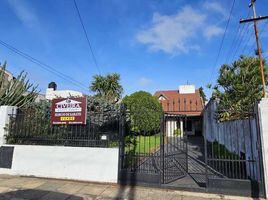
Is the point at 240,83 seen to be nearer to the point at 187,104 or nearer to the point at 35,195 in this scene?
the point at 35,195

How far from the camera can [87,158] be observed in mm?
6188

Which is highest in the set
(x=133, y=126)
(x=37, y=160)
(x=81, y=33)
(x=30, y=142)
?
(x=81, y=33)

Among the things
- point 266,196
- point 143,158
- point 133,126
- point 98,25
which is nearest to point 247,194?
point 266,196

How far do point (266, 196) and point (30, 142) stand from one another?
A: 7186 millimetres

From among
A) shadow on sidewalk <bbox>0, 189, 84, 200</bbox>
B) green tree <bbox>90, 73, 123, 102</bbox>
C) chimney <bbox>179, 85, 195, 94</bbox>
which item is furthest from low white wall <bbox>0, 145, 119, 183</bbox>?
chimney <bbox>179, 85, 195, 94</bbox>

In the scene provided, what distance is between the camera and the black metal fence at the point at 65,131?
641cm

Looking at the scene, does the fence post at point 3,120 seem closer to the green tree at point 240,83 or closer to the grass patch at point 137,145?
the grass patch at point 137,145

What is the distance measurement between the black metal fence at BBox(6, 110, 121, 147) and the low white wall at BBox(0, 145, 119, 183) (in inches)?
11.3

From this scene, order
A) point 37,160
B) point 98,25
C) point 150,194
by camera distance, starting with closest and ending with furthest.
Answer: point 150,194
point 37,160
point 98,25

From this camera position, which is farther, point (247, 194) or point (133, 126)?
point (133, 126)

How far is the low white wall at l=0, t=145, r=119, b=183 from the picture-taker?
5980mm

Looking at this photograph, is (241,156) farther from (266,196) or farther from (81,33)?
(81,33)

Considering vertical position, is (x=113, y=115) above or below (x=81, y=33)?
below

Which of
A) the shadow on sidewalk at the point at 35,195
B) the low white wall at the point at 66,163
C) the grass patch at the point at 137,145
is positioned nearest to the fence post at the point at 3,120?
the low white wall at the point at 66,163
